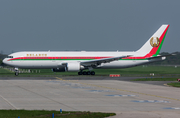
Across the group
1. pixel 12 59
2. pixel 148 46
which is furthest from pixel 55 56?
pixel 148 46

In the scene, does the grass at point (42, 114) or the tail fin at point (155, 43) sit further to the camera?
the tail fin at point (155, 43)

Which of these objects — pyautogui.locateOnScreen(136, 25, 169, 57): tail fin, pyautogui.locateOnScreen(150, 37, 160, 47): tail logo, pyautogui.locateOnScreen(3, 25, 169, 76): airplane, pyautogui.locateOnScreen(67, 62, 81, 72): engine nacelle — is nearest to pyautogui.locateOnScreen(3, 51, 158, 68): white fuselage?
pyautogui.locateOnScreen(3, 25, 169, 76): airplane

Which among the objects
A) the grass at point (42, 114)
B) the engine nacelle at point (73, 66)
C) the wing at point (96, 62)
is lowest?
the grass at point (42, 114)

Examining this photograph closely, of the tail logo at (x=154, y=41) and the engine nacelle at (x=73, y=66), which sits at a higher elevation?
the tail logo at (x=154, y=41)

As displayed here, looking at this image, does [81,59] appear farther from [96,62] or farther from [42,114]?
[42,114]

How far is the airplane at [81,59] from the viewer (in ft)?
170

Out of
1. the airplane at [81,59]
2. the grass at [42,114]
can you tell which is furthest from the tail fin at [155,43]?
the grass at [42,114]

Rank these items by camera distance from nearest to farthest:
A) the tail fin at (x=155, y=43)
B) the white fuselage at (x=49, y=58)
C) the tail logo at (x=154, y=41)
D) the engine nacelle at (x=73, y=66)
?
the engine nacelle at (x=73, y=66), the white fuselage at (x=49, y=58), the tail fin at (x=155, y=43), the tail logo at (x=154, y=41)

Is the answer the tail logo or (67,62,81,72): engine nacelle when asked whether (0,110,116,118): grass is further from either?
the tail logo

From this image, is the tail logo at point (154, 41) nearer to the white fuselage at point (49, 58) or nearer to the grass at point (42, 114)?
the white fuselage at point (49, 58)

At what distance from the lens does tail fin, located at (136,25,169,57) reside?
193 ft

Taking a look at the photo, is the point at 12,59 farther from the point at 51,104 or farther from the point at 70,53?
the point at 51,104

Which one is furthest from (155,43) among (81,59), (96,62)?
(81,59)

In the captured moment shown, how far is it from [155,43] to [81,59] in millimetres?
16687
